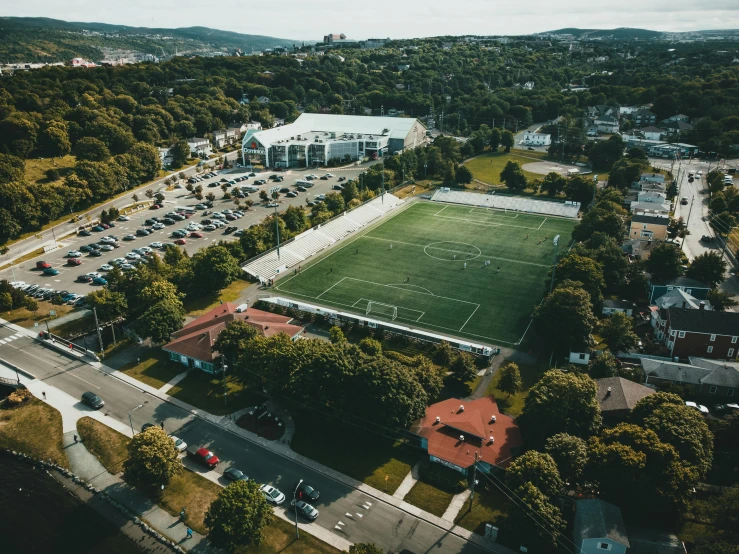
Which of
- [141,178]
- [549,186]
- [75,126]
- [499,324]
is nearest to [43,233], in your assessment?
[141,178]

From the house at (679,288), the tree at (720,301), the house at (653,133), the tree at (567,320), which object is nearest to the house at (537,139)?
the house at (653,133)

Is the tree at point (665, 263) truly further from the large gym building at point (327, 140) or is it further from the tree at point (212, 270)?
the large gym building at point (327, 140)

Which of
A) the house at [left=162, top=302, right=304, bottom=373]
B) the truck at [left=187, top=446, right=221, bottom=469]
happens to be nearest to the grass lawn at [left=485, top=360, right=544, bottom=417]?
the house at [left=162, top=302, right=304, bottom=373]

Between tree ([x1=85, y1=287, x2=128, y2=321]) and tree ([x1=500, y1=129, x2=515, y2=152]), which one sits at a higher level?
tree ([x1=500, y1=129, x2=515, y2=152])

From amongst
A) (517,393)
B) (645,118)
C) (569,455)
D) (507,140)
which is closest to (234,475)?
(569,455)

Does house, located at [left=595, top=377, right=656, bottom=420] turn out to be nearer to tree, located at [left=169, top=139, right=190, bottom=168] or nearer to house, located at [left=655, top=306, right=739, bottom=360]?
house, located at [left=655, top=306, right=739, bottom=360]

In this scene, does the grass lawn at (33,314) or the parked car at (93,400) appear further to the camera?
the grass lawn at (33,314)

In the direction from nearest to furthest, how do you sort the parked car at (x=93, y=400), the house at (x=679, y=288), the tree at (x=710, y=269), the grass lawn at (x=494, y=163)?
1. the parked car at (x=93, y=400)
2. the house at (x=679, y=288)
3. the tree at (x=710, y=269)
4. the grass lawn at (x=494, y=163)

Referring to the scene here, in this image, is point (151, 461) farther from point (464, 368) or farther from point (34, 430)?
point (464, 368)

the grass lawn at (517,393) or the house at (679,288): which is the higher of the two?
the house at (679,288)
